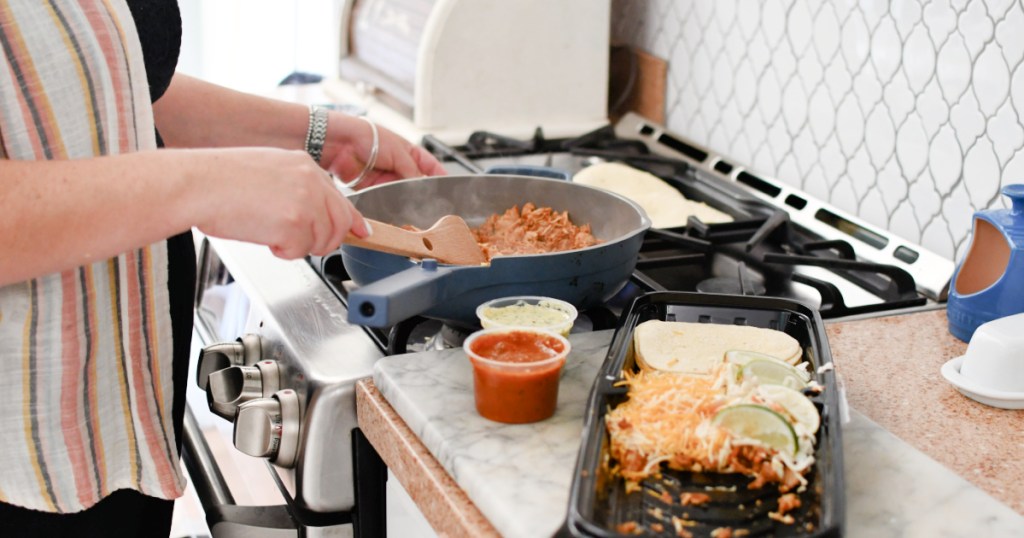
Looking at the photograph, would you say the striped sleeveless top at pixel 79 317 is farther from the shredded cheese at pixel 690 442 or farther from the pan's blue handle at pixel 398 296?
the shredded cheese at pixel 690 442

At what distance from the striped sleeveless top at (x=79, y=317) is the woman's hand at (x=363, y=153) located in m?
0.40

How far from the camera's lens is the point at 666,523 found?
0.77 m

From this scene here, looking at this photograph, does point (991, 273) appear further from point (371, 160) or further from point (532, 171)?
point (371, 160)

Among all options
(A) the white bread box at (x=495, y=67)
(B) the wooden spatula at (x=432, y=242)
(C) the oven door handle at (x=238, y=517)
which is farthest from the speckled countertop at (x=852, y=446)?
(A) the white bread box at (x=495, y=67)

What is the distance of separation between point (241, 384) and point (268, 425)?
0.13 meters

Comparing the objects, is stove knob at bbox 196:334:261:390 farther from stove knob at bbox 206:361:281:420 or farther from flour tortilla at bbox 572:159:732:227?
flour tortilla at bbox 572:159:732:227

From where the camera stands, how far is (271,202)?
0.93 m

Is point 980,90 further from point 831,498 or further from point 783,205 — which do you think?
point 831,498

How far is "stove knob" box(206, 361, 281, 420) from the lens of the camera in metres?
1.20

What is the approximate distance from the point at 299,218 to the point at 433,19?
1082 mm

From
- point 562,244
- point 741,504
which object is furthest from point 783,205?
point 741,504

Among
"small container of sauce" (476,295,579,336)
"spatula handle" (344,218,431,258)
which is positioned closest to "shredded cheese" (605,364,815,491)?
"small container of sauce" (476,295,579,336)

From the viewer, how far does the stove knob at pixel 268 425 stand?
1.11 m

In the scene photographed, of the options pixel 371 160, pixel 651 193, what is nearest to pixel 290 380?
pixel 371 160
